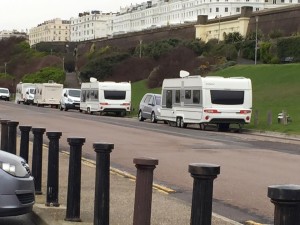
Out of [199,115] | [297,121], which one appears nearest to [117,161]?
[199,115]

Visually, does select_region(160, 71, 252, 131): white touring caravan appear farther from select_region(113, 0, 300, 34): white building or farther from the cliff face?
select_region(113, 0, 300, 34): white building

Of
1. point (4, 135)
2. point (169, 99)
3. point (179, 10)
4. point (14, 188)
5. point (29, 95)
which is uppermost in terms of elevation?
point (179, 10)

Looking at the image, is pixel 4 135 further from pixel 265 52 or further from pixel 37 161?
pixel 265 52

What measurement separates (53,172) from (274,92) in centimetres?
3686

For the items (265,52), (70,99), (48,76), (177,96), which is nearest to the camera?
(177,96)

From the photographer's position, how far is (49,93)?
62562 millimetres

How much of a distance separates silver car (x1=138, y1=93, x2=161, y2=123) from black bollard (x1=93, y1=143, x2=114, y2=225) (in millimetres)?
28096

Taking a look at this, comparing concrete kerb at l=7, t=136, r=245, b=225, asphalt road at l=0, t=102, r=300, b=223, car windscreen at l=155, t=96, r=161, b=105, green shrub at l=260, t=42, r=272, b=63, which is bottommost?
asphalt road at l=0, t=102, r=300, b=223

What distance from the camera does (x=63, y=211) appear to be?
25.5 ft

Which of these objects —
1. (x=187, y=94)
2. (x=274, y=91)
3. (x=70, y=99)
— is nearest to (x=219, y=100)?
(x=187, y=94)

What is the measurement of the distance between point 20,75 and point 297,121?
10578 cm

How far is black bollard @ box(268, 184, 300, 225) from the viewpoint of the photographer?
3.71 metres

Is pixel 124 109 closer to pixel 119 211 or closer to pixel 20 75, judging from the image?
pixel 119 211

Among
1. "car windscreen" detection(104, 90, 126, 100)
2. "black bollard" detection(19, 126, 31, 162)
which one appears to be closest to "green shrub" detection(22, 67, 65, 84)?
"car windscreen" detection(104, 90, 126, 100)
